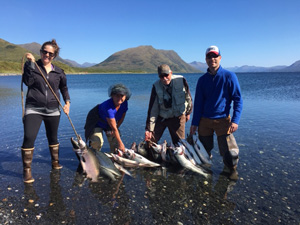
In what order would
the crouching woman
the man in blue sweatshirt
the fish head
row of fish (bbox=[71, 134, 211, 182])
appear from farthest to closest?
the crouching woman
row of fish (bbox=[71, 134, 211, 182])
the fish head
the man in blue sweatshirt

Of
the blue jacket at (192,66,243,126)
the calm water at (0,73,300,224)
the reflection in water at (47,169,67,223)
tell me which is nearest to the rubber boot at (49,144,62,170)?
the calm water at (0,73,300,224)

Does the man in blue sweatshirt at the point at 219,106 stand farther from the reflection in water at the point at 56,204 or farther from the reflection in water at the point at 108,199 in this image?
the reflection in water at the point at 56,204

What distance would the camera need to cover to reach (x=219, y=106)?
209 inches

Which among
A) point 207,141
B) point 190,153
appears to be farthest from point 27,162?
point 207,141

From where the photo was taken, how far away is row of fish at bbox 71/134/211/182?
5465 mm

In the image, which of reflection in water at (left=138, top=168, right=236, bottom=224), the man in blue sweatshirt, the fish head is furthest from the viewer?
the fish head

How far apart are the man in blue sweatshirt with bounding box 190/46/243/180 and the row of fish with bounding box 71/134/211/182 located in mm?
527

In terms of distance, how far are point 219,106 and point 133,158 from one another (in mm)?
2845

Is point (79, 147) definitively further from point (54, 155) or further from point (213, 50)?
point (213, 50)

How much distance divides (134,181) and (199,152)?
2038 millimetres

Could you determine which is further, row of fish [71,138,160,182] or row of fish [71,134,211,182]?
row of fish [71,134,211,182]

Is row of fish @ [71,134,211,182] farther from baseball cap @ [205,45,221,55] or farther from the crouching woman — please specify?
baseball cap @ [205,45,221,55]

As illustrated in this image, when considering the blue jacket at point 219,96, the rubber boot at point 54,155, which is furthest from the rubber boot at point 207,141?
the rubber boot at point 54,155

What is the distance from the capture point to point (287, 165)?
6652 mm
